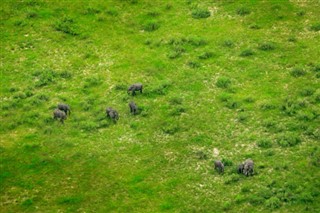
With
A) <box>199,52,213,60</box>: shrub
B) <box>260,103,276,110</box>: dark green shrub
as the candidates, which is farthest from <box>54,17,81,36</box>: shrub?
<box>260,103,276,110</box>: dark green shrub

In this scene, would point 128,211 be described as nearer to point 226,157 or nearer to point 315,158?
point 226,157

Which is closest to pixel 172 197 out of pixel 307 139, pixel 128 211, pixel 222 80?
pixel 128 211

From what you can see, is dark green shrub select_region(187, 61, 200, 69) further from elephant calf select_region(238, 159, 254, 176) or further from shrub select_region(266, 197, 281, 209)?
shrub select_region(266, 197, 281, 209)

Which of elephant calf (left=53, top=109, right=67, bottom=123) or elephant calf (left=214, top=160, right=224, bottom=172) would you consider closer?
elephant calf (left=214, top=160, right=224, bottom=172)

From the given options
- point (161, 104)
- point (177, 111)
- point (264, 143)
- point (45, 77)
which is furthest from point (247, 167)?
point (45, 77)

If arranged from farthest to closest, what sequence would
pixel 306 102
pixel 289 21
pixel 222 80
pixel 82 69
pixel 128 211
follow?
pixel 289 21 → pixel 82 69 → pixel 222 80 → pixel 306 102 → pixel 128 211

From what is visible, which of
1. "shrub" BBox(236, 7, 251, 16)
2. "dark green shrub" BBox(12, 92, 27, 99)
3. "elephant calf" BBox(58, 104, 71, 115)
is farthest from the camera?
"shrub" BBox(236, 7, 251, 16)
